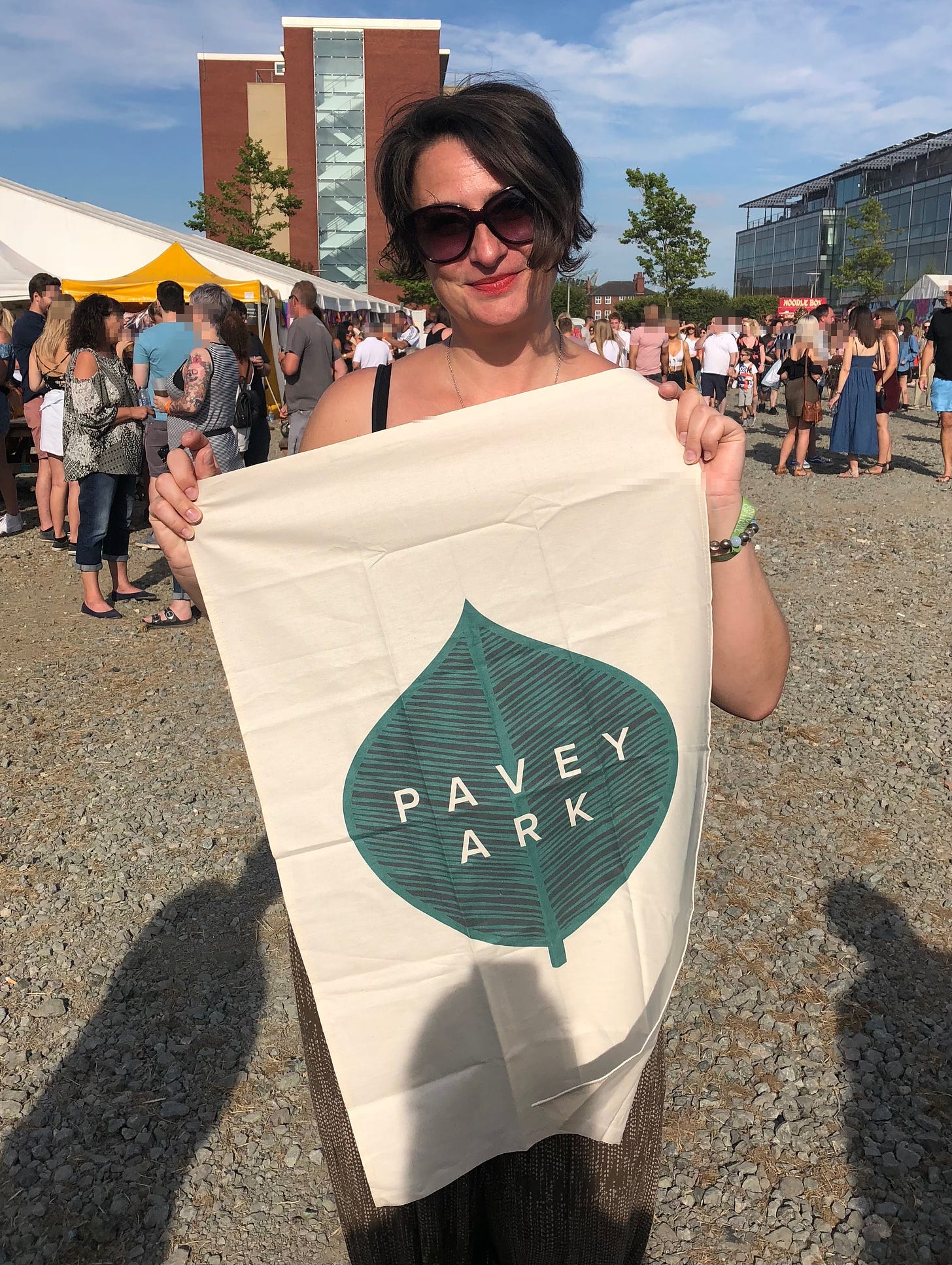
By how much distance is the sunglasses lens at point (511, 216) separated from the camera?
141 cm

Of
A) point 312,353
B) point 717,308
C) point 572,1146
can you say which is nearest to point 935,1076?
point 572,1146

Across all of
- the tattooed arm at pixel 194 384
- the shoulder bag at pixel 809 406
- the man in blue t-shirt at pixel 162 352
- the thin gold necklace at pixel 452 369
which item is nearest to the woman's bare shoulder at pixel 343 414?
the thin gold necklace at pixel 452 369

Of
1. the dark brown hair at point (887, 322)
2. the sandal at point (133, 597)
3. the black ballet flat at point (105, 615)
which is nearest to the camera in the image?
the black ballet flat at point (105, 615)

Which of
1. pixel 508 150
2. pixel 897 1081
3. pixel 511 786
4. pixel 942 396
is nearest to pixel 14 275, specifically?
pixel 942 396

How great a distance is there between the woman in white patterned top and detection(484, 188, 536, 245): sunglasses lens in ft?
18.5

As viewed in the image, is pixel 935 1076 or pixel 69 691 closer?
pixel 935 1076

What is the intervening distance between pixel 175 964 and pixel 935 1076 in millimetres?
2343

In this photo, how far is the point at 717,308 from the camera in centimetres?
7519

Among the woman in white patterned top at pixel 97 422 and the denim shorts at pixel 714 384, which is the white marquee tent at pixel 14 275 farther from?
the denim shorts at pixel 714 384

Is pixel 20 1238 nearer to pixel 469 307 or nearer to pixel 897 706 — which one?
pixel 469 307

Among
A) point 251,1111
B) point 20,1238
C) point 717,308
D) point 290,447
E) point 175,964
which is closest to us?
point 20,1238

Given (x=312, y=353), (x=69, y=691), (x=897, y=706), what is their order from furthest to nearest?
(x=312, y=353) → (x=69, y=691) → (x=897, y=706)

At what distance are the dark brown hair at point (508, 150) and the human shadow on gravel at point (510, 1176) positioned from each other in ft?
3.55

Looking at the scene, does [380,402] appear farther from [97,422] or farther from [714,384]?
[714,384]
